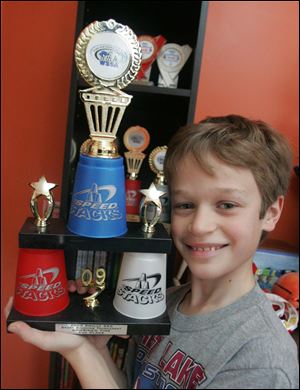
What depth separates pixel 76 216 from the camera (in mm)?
580

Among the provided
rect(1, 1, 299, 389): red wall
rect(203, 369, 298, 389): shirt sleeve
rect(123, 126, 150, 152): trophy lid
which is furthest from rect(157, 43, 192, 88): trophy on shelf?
rect(203, 369, 298, 389): shirt sleeve

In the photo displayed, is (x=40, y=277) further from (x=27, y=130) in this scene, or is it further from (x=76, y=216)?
(x=27, y=130)

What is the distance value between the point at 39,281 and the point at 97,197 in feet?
0.59

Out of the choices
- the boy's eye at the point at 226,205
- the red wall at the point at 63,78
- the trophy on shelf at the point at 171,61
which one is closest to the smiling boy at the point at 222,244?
the boy's eye at the point at 226,205

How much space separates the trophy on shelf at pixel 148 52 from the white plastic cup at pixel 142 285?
Answer: 589 mm

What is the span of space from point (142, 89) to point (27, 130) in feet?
1.84

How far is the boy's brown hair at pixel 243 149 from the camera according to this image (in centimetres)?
63

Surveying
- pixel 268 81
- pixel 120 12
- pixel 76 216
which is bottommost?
pixel 76 216

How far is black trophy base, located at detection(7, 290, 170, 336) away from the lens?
583mm

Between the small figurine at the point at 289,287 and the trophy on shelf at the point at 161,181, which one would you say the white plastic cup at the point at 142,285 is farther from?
the small figurine at the point at 289,287

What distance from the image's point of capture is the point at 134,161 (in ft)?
3.25

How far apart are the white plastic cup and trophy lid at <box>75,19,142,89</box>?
30 cm

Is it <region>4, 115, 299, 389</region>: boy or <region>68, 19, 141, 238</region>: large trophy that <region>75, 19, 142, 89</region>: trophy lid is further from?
<region>4, 115, 299, 389</region>: boy

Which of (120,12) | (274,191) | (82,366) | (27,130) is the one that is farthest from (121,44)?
(27,130)
